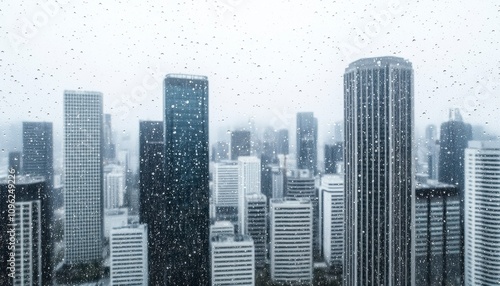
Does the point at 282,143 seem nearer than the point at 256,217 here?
Yes

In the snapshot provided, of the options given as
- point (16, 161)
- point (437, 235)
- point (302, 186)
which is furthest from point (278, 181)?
point (16, 161)

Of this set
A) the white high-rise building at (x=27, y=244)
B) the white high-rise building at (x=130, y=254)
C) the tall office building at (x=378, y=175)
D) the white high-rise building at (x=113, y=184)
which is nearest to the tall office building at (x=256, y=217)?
the tall office building at (x=378, y=175)

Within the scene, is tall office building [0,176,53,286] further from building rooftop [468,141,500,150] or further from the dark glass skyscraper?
building rooftop [468,141,500,150]

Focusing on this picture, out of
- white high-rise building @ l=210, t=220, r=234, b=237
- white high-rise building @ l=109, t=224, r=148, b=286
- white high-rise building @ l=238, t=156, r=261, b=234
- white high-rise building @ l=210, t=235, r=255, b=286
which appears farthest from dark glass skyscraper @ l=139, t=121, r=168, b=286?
white high-rise building @ l=238, t=156, r=261, b=234

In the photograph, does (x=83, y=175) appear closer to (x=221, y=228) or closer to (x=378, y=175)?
(x=221, y=228)

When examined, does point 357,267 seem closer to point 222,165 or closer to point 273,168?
point 273,168

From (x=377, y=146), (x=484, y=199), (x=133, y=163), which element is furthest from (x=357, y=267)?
(x=133, y=163)
